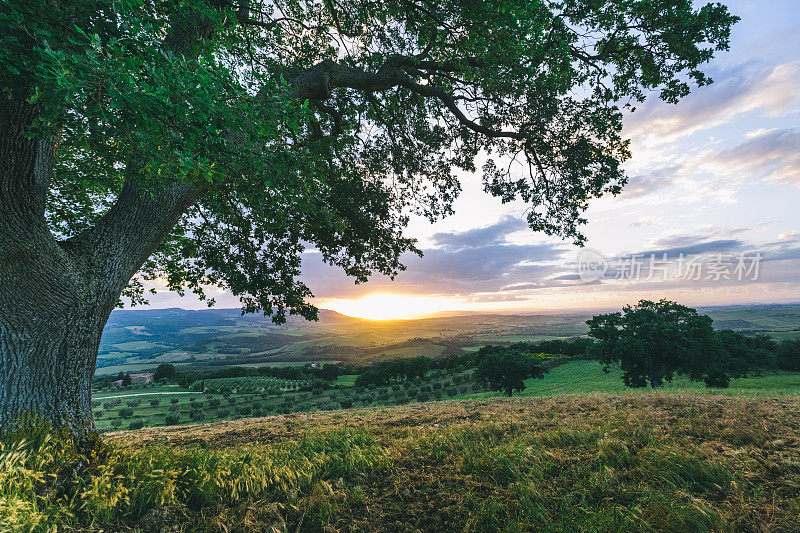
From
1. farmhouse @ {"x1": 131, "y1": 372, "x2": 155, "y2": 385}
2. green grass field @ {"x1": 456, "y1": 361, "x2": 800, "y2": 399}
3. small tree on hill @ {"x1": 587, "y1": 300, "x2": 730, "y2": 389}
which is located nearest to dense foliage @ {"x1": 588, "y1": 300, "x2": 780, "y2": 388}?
small tree on hill @ {"x1": 587, "y1": 300, "x2": 730, "y2": 389}

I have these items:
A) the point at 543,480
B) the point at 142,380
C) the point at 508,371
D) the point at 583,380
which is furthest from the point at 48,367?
the point at 142,380

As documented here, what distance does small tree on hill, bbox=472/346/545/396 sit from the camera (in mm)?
43688

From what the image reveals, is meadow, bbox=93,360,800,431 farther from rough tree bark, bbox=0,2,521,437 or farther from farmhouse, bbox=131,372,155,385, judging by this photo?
rough tree bark, bbox=0,2,521,437

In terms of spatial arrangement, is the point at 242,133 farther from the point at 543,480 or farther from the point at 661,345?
the point at 661,345

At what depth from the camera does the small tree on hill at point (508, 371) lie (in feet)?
143

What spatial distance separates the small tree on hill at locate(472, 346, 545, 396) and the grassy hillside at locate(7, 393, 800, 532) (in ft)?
136

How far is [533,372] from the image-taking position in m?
45.0

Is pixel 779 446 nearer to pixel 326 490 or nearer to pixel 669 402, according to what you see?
pixel 669 402

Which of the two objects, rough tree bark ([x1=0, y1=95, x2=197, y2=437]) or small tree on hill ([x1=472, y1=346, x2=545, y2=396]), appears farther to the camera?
small tree on hill ([x1=472, y1=346, x2=545, y2=396])

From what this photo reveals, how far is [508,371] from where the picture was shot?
143 feet

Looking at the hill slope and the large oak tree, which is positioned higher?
the large oak tree

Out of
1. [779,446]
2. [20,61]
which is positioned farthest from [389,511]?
[20,61]

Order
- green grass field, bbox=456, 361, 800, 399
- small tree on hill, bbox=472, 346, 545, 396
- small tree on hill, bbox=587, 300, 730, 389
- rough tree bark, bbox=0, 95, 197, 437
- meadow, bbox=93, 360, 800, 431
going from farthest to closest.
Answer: small tree on hill, bbox=472, 346, 545, 396, meadow, bbox=93, 360, 800, 431, green grass field, bbox=456, 361, 800, 399, small tree on hill, bbox=587, 300, 730, 389, rough tree bark, bbox=0, 95, 197, 437

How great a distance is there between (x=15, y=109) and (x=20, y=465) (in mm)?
4592
